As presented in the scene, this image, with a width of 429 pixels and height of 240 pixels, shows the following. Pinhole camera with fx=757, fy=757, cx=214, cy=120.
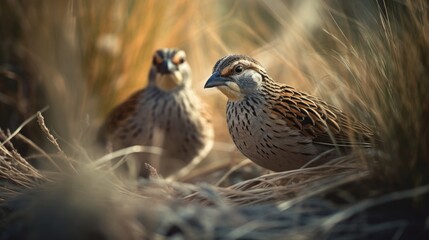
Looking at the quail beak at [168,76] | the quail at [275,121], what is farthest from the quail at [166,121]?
the quail at [275,121]

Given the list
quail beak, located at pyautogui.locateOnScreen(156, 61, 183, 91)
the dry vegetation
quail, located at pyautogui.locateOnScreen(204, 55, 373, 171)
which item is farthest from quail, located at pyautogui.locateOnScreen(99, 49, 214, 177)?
quail, located at pyautogui.locateOnScreen(204, 55, 373, 171)

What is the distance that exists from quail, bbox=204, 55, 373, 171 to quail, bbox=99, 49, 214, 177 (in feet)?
3.22

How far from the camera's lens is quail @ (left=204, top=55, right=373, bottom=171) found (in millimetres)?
3725

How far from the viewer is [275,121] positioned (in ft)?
12.3

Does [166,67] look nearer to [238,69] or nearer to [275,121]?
[238,69]

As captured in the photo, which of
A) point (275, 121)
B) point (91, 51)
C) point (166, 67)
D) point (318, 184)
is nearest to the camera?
point (318, 184)

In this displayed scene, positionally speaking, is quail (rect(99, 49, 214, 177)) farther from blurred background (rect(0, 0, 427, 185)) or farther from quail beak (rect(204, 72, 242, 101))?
quail beak (rect(204, 72, 242, 101))

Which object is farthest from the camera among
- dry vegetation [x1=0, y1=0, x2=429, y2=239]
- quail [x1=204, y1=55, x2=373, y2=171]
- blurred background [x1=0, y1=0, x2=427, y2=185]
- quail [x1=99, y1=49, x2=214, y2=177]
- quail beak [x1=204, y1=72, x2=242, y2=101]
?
blurred background [x1=0, y1=0, x2=427, y2=185]

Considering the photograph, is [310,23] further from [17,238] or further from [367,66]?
[17,238]

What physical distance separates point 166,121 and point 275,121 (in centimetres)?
131

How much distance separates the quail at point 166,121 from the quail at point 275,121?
98 cm

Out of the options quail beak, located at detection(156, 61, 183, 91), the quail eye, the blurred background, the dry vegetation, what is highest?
the blurred background

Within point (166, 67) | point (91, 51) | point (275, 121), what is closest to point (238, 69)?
point (275, 121)

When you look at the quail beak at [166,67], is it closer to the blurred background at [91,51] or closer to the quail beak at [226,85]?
the blurred background at [91,51]
